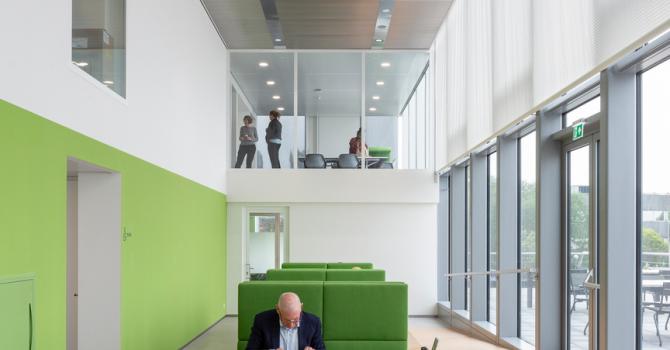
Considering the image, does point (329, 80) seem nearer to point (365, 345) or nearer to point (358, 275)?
point (358, 275)

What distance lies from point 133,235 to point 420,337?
17.5ft

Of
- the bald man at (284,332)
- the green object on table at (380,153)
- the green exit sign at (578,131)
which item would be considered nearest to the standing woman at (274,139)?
the green object on table at (380,153)

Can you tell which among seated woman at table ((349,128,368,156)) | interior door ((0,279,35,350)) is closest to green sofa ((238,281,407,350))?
interior door ((0,279,35,350))

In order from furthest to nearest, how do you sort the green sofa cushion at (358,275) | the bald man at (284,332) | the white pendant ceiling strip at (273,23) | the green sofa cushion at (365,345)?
the white pendant ceiling strip at (273,23) → the green sofa cushion at (358,275) → the green sofa cushion at (365,345) → the bald man at (284,332)

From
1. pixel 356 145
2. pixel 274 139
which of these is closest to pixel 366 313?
pixel 356 145

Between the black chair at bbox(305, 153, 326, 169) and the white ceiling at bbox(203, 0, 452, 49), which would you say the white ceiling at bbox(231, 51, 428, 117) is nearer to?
the white ceiling at bbox(203, 0, 452, 49)

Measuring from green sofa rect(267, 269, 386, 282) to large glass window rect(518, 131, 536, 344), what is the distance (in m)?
1.85

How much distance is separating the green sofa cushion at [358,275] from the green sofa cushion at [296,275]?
0.12m

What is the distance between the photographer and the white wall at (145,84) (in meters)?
5.20

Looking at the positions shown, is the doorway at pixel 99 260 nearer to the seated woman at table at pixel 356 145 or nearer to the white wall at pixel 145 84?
the white wall at pixel 145 84

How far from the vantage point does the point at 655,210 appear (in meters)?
5.50

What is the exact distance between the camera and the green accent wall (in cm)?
504

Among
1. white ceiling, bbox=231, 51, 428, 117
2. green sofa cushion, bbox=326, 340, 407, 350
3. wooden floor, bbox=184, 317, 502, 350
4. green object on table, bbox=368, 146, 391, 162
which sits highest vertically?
white ceiling, bbox=231, 51, 428, 117

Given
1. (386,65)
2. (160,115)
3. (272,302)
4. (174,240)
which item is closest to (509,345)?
(272,302)
